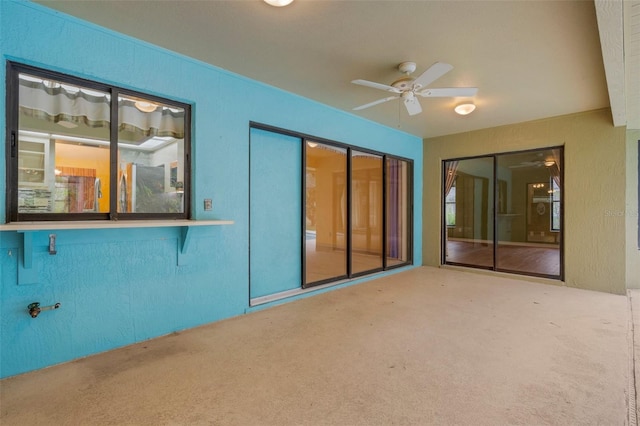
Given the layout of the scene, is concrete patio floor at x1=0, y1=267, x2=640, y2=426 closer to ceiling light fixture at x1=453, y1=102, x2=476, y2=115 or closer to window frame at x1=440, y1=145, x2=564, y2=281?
window frame at x1=440, y1=145, x2=564, y2=281

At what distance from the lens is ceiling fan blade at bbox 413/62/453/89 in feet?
8.31

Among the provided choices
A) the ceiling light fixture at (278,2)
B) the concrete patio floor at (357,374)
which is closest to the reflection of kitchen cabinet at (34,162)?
the concrete patio floor at (357,374)

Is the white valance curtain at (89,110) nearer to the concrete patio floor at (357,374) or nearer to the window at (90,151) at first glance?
the window at (90,151)

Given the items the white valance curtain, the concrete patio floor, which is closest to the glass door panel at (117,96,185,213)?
the white valance curtain

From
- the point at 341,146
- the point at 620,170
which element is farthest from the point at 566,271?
the point at 341,146

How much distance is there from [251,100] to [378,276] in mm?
3495

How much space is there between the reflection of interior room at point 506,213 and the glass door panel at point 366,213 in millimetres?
1667

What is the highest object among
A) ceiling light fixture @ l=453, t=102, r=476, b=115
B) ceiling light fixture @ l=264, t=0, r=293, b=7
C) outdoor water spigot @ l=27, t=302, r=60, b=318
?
ceiling light fixture @ l=264, t=0, r=293, b=7

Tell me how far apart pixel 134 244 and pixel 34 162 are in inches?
36.9

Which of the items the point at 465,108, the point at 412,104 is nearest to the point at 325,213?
the point at 412,104

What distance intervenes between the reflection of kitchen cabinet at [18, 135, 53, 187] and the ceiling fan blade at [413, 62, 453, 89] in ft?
10.5

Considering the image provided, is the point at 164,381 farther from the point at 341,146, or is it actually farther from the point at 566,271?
the point at 566,271

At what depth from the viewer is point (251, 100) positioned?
3494mm

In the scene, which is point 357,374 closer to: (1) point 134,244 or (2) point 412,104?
(1) point 134,244
